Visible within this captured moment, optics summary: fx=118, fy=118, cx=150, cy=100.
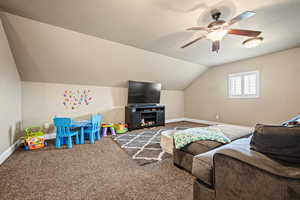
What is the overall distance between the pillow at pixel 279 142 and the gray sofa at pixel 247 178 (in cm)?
4

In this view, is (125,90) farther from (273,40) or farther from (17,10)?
(273,40)

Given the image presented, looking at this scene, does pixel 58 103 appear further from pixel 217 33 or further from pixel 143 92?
pixel 217 33

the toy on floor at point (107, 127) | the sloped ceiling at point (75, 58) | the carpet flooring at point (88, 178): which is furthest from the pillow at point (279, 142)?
the toy on floor at point (107, 127)

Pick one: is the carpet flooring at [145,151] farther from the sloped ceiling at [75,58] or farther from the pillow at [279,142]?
the sloped ceiling at [75,58]

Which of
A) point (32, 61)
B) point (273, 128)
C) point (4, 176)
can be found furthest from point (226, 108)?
point (32, 61)

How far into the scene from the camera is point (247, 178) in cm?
74

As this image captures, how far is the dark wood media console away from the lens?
4.25 metres

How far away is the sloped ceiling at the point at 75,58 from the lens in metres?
2.36

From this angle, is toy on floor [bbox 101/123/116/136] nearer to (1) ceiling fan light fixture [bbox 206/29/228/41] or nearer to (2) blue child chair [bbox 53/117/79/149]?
(2) blue child chair [bbox 53/117/79/149]

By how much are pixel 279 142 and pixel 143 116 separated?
4.10m

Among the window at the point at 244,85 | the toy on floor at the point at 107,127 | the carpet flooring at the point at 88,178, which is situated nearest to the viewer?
the carpet flooring at the point at 88,178

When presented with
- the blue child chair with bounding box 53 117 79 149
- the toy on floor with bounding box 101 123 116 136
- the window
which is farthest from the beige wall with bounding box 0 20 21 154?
the window

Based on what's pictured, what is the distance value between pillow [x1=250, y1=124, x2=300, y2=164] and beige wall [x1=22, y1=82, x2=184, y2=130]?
4161mm

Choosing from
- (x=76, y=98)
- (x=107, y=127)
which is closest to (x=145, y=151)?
(x=107, y=127)
